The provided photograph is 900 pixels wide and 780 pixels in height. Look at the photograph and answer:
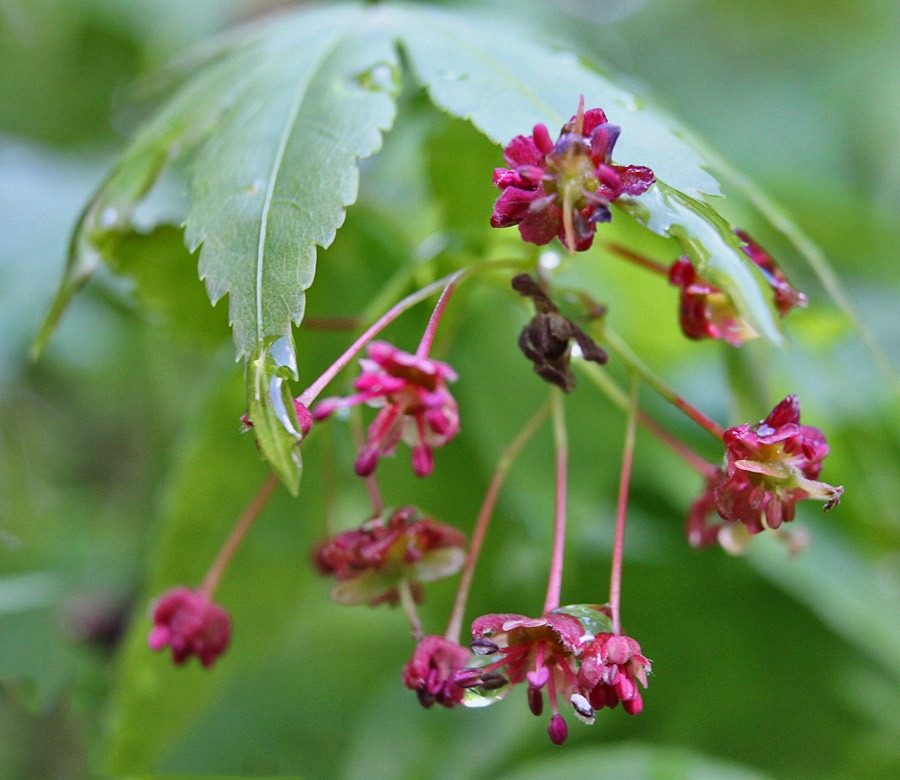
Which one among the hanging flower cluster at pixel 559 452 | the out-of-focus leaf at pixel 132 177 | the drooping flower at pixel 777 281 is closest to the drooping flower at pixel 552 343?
the hanging flower cluster at pixel 559 452

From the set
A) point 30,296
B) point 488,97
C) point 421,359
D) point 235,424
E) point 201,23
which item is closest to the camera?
point 421,359

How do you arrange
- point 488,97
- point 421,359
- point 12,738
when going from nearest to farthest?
point 421,359
point 488,97
point 12,738

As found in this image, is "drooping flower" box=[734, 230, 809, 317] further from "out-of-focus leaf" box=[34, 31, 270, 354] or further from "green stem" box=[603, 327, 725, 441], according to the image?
"out-of-focus leaf" box=[34, 31, 270, 354]

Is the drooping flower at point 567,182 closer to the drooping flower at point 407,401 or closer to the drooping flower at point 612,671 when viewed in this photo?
the drooping flower at point 407,401

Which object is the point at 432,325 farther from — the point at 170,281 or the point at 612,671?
the point at 170,281

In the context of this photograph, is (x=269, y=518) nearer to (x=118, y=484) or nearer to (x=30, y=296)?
(x=30, y=296)

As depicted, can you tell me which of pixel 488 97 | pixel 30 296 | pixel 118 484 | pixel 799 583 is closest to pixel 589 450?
pixel 799 583

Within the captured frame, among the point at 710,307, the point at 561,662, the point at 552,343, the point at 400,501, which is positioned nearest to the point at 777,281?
the point at 710,307


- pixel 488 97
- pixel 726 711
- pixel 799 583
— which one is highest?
pixel 488 97
